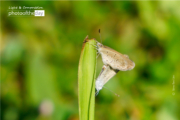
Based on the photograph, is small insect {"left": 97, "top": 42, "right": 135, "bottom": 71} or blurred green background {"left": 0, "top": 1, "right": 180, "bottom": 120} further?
blurred green background {"left": 0, "top": 1, "right": 180, "bottom": 120}

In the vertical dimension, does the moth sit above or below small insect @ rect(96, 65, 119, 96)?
above

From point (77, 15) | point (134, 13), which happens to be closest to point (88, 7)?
point (77, 15)

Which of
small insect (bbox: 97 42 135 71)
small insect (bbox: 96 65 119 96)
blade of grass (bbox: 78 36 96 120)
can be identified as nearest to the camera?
blade of grass (bbox: 78 36 96 120)

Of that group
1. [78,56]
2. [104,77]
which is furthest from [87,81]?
[78,56]

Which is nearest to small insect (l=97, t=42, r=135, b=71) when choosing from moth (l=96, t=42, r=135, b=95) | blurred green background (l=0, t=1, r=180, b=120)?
moth (l=96, t=42, r=135, b=95)

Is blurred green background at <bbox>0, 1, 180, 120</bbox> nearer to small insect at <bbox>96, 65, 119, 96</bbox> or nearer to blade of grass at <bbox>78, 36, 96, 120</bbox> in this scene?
small insect at <bbox>96, 65, 119, 96</bbox>

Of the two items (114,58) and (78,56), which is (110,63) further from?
(78,56)

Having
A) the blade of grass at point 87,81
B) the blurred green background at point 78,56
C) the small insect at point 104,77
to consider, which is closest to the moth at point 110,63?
the small insect at point 104,77
